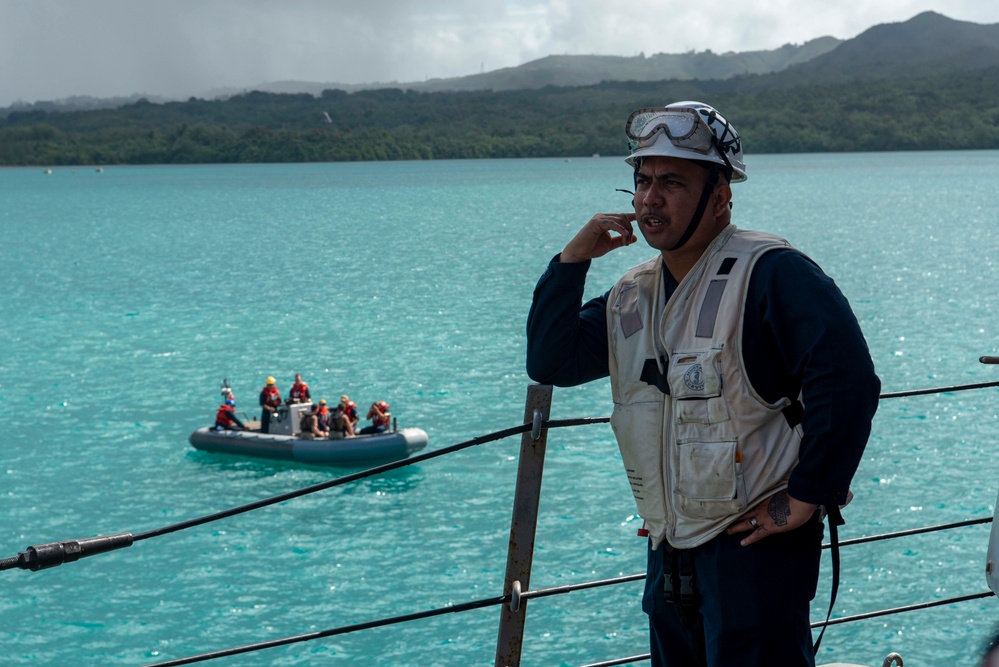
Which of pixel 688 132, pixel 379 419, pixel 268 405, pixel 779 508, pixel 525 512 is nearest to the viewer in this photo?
pixel 779 508

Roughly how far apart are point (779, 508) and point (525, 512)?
0.85 m

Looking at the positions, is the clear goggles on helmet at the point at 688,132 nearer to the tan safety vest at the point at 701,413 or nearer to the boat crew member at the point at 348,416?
the tan safety vest at the point at 701,413

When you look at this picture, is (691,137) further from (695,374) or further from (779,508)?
(779,508)

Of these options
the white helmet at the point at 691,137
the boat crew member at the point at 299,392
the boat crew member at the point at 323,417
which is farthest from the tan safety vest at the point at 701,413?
the boat crew member at the point at 299,392

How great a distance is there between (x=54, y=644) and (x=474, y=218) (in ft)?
363

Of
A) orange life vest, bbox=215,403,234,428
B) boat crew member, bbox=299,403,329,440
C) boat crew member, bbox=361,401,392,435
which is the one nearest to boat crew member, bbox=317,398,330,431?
boat crew member, bbox=299,403,329,440

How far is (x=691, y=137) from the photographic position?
132 inches

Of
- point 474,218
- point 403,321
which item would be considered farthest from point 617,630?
point 474,218

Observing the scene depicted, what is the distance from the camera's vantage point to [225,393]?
29531 millimetres

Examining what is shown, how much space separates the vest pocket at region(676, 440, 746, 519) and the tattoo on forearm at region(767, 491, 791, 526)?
0.25 feet

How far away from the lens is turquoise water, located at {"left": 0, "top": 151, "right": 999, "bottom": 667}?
19.9 m

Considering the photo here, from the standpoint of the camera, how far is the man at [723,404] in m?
3.04

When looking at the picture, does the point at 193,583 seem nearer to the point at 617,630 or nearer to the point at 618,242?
the point at 617,630

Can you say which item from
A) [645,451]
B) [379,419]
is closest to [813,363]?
[645,451]
